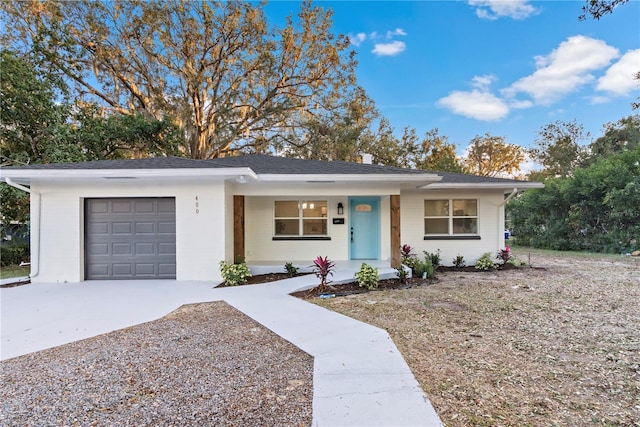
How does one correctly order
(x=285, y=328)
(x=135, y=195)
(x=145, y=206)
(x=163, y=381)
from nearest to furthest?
(x=163, y=381) → (x=285, y=328) → (x=135, y=195) → (x=145, y=206)

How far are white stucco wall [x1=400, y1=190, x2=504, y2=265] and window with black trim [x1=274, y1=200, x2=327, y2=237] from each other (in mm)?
2667

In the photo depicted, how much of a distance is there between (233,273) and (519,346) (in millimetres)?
5519

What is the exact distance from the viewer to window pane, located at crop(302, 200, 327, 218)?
995 cm

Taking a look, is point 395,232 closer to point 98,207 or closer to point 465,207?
point 465,207

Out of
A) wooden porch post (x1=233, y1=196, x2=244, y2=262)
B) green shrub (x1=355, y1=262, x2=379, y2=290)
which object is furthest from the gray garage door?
green shrub (x1=355, y1=262, x2=379, y2=290)

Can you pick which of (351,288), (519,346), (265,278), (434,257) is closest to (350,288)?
(351,288)

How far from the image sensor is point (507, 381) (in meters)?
2.91

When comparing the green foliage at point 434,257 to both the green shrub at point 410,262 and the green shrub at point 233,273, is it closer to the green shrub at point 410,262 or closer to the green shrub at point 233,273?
the green shrub at point 410,262

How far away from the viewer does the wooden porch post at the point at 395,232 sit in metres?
8.50

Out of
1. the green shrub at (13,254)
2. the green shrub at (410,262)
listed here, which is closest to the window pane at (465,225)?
the green shrub at (410,262)

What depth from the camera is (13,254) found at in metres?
11.4

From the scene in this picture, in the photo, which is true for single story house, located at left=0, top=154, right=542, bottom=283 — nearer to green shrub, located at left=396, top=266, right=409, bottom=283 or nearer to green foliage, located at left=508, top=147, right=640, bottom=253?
green shrub, located at left=396, top=266, right=409, bottom=283

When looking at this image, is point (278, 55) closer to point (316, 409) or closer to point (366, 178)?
point (366, 178)

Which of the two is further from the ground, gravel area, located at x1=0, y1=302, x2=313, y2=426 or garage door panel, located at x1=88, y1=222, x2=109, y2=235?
garage door panel, located at x1=88, y1=222, x2=109, y2=235
